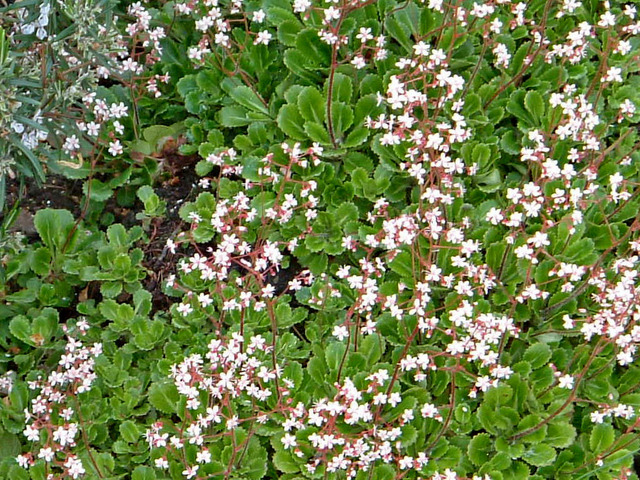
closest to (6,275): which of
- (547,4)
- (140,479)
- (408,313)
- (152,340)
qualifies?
(152,340)

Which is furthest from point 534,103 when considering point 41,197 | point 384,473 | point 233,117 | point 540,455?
point 41,197

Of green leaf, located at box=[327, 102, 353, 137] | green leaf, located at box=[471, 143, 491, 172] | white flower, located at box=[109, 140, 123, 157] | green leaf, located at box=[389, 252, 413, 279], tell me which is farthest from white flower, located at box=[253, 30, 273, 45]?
green leaf, located at box=[389, 252, 413, 279]

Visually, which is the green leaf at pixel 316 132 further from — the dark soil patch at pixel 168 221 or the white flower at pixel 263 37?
the dark soil patch at pixel 168 221

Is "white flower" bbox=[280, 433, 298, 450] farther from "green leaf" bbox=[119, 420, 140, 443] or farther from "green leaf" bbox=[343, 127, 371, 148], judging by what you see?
"green leaf" bbox=[343, 127, 371, 148]

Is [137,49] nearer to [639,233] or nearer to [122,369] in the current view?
A: [122,369]

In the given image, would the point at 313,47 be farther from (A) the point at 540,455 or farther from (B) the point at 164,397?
(A) the point at 540,455

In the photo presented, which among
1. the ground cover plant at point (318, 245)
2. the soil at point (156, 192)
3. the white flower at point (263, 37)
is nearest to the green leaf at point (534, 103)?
the ground cover plant at point (318, 245)

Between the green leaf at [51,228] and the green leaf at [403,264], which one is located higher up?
the green leaf at [51,228]
